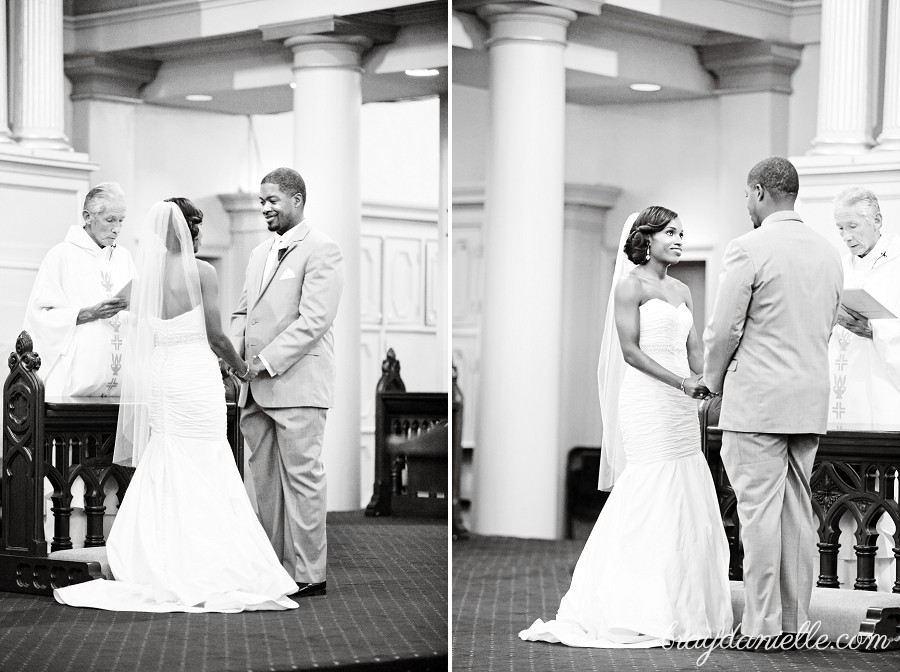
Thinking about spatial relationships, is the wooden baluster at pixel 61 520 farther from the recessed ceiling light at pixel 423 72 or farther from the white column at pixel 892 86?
the white column at pixel 892 86

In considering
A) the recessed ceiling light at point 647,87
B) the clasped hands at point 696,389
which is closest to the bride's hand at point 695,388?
the clasped hands at point 696,389

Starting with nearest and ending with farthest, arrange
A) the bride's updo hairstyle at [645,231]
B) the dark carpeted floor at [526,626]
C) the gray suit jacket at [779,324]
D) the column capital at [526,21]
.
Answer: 1. the dark carpeted floor at [526,626]
2. the gray suit jacket at [779,324]
3. the bride's updo hairstyle at [645,231]
4. the column capital at [526,21]

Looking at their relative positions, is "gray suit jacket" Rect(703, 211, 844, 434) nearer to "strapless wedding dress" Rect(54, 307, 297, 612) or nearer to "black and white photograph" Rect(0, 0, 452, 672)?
"black and white photograph" Rect(0, 0, 452, 672)

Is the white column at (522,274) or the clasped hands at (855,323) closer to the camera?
the clasped hands at (855,323)

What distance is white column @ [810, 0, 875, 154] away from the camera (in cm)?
579

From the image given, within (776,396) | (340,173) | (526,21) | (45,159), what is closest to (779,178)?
(776,396)

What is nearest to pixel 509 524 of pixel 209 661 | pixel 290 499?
pixel 290 499

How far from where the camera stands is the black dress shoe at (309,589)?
17.8 feet

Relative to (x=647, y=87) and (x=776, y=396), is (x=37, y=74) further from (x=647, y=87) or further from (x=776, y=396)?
(x=776, y=396)

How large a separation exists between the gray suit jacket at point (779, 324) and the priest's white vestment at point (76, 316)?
212 centimetres

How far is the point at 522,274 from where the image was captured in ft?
22.9

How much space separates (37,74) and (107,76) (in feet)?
0.82

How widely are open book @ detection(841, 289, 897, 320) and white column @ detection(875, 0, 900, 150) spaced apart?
2.09 ft

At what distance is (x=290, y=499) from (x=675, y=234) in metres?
1.73
